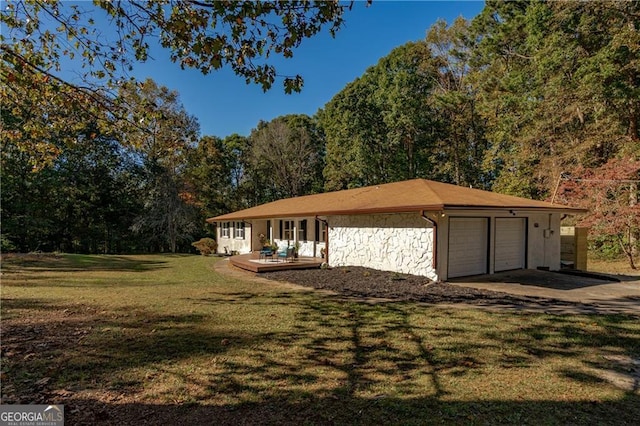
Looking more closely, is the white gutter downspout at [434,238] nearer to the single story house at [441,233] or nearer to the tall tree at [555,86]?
the single story house at [441,233]

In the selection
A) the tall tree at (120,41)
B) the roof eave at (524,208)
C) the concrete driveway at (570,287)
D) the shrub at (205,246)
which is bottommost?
the shrub at (205,246)

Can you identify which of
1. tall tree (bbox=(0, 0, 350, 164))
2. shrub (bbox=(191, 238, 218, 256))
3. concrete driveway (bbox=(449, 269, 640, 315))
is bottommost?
shrub (bbox=(191, 238, 218, 256))

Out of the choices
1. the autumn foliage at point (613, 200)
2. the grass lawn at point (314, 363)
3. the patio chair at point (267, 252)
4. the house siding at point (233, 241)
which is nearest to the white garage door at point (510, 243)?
the autumn foliage at point (613, 200)

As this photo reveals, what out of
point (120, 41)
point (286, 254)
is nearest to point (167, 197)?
point (286, 254)

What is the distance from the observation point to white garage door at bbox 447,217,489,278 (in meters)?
10.8

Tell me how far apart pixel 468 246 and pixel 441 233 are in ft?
4.94

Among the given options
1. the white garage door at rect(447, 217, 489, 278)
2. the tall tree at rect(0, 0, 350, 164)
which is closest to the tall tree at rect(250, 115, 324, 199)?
the white garage door at rect(447, 217, 489, 278)

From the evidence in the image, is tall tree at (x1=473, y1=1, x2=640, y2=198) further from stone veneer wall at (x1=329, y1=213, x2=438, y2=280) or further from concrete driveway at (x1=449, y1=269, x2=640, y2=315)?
stone veneer wall at (x1=329, y1=213, x2=438, y2=280)

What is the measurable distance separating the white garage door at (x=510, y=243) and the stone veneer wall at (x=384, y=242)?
2.95 metres

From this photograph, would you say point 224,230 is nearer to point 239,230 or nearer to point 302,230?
point 239,230

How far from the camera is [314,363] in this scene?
173 inches

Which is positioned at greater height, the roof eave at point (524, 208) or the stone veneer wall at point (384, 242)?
the roof eave at point (524, 208)

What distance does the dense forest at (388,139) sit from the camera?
855 cm

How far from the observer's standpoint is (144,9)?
449cm
